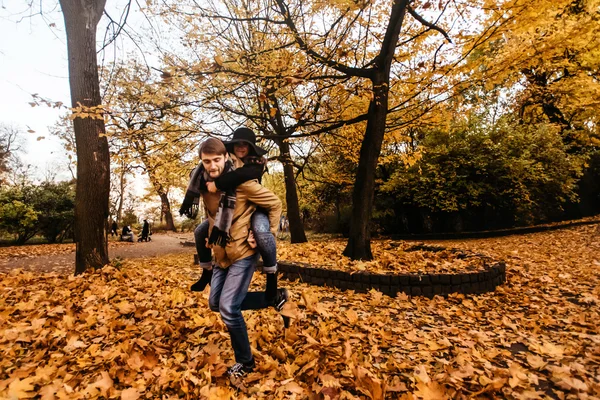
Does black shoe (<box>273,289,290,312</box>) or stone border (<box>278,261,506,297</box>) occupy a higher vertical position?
black shoe (<box>273,289,290,312</box>)

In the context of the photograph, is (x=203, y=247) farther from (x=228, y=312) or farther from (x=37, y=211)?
(x=37, y=211)

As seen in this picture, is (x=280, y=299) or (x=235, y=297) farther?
(x=280, y=299)

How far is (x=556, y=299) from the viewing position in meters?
4.52

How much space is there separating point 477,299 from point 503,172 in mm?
8937

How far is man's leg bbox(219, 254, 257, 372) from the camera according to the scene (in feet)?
7.52

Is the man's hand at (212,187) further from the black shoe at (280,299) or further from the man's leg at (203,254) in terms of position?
the black shoe at (280,299)

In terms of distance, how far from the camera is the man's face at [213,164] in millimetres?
2287

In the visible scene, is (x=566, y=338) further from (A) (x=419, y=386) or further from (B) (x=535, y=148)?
(B) (x=535, y=148)

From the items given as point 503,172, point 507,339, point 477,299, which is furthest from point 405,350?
point 503,172

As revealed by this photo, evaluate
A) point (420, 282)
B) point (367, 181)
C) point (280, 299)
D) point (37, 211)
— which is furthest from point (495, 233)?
point (37, 211)

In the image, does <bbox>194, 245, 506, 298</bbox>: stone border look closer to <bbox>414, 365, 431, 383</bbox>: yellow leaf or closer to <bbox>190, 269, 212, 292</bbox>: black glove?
<bbox>414, 365, 431, 383</bbox>: yellow leaf

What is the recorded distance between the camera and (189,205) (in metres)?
2.60

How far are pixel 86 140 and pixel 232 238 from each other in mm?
5037

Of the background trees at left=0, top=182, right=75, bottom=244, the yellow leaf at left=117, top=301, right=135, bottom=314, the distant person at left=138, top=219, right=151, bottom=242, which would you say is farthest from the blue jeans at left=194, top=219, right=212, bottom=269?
the distant person at left=138, top=219, right=151, bottom=242
